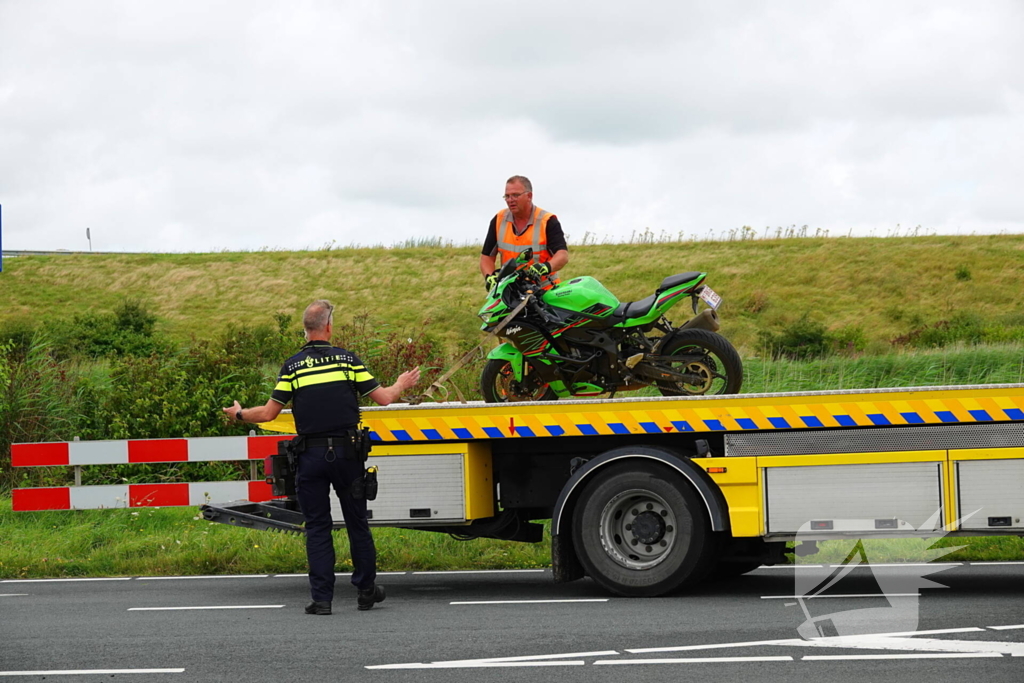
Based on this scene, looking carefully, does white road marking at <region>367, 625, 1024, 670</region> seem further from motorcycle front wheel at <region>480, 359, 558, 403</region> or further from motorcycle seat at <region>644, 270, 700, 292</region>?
motorcycle front wheel at <region>480, 359, 558, 403</region>

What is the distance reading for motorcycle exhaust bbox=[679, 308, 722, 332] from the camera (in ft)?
30.9

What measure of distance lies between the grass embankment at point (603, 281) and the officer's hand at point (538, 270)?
32228 mm

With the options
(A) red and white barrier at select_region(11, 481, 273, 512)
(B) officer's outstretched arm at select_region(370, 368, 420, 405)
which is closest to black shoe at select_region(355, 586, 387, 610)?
(B) officer's outstretched arm at select_region(370, 368, 420, 405)

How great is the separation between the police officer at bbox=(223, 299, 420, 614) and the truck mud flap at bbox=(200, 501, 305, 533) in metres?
0.79

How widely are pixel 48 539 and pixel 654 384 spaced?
5.78 meters

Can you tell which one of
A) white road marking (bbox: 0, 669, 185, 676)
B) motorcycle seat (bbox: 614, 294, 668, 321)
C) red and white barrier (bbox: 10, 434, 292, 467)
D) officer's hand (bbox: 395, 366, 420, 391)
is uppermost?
motorcycle seat (bbox: 614, 294, 668, 321)

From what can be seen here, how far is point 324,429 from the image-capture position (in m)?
7.85

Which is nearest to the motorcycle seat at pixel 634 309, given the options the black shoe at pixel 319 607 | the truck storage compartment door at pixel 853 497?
the truck storage compartment door at pixel 853 497

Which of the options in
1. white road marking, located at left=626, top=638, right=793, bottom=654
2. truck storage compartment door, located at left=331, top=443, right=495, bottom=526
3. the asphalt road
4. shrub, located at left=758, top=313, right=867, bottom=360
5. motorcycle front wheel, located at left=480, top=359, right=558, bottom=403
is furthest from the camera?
shrub, located at left=758, top=313, right=867, bottom=360

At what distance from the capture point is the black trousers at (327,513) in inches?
309

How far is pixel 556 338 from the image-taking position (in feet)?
31.3

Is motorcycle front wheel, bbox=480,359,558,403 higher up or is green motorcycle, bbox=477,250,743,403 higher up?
green motorcycle, bbox=477,250,743,403

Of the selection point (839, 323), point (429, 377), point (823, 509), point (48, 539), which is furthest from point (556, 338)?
point (839, 323)

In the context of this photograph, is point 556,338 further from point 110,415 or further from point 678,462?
point 110,415
